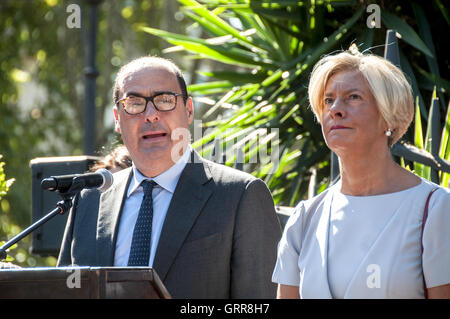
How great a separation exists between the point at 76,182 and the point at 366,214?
3.39 ft

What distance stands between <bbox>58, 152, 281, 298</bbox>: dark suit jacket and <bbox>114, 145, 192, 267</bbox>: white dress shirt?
3 centimetres

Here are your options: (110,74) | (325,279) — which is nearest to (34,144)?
(110,74)

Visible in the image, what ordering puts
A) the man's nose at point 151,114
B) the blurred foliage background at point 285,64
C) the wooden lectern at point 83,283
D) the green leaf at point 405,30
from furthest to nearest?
the blurred foliage background at point 285,64 < the green leaf at point 405,30 < the man's nose at point 151,114 < the wooden lectern at point 83,283

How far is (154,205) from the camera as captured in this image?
3479 mm

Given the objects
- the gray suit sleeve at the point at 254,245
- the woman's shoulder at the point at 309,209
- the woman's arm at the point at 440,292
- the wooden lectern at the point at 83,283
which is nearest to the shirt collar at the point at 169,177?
the gray suit sleeve at the point at 254,245

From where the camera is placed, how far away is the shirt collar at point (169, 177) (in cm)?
353

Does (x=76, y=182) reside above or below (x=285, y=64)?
below

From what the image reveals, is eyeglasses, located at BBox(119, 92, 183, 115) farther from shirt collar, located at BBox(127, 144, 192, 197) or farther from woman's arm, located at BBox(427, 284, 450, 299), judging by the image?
woman's arm, located at BBox(427, 284, 450, 299)

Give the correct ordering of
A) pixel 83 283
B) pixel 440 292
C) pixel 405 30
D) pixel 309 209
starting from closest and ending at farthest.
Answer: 1. pixel 83 283
2. pixel 440 292
3. pixel 309 209
4. pixel 405 30

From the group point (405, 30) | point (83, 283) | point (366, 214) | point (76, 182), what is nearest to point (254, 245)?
point (366, 214)

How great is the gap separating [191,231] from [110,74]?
10953 mm

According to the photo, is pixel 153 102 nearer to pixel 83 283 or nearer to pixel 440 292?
pixel 83 283

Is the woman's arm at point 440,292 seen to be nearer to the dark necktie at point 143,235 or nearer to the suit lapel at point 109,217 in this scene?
the dark necktie at point 143,235
